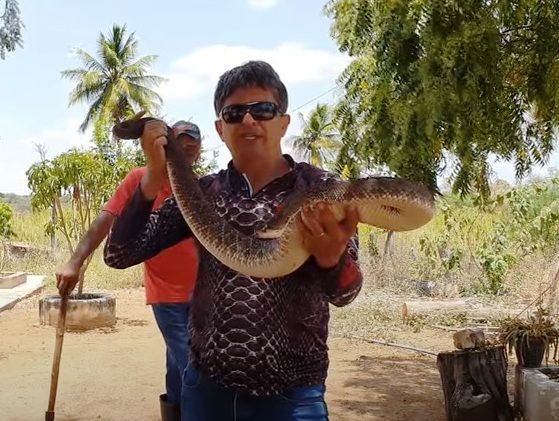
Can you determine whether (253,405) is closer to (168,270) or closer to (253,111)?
(253,111)

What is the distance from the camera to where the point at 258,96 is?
2.27 meters

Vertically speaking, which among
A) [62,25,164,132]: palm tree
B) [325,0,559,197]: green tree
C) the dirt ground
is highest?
[62,25,164,132]: palm tree

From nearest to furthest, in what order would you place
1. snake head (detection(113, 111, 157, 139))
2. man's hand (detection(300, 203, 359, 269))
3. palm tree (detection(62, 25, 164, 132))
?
1. man's hand (detection(300, 203, 359, 269))
2. snake head (detection(113, 111, 157, 139))
3. palm tree (detection(62, 25, 164, 132))

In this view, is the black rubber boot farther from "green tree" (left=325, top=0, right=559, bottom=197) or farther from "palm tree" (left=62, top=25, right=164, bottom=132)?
"palm tree" (left=62, top=25, right=164, bottom=132)

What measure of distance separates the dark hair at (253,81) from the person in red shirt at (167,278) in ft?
6.25

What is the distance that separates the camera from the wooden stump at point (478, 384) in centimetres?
587

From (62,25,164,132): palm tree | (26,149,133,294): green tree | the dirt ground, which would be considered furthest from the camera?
(62,25,164,132): palm tree

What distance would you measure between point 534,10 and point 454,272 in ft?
34.5

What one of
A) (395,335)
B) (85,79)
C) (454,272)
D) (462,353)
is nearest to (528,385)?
(462,353)

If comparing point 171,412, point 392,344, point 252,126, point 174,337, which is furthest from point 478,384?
point 252,126

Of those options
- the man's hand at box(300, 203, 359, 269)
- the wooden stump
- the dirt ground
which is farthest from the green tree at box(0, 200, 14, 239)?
the man's hand at box(300, 203, 359, 269)

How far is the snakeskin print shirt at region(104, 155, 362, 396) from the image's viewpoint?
2084 millimetres

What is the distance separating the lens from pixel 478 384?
595 cm

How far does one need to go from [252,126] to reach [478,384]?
442cm
